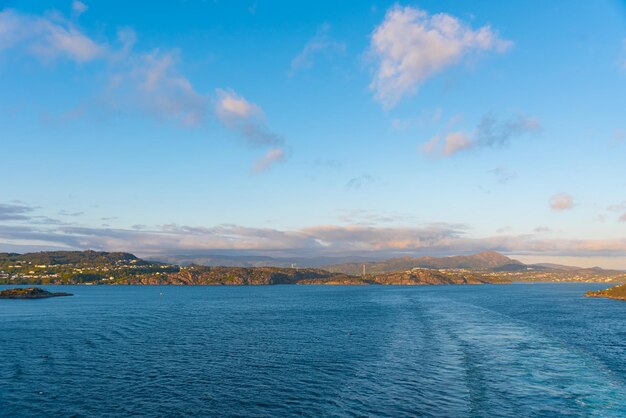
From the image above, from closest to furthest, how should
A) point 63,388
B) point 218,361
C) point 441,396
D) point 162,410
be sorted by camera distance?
1. point 162,410
2. point 441,396
3. point 63,388
4. point 218,361

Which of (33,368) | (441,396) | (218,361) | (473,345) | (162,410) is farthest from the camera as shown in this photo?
(473,345)

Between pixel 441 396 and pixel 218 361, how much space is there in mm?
34103

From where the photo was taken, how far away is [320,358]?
65688 mm

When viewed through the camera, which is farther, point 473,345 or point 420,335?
point 420,335

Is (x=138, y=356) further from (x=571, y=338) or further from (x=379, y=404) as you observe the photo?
(x=571, y=338)

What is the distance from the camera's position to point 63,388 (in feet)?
161

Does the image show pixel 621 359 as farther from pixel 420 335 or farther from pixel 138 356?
pixel 138 356

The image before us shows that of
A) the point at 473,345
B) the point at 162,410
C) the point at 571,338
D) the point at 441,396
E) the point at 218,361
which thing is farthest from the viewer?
the point at 571,338

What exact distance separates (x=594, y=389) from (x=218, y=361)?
5088 cm

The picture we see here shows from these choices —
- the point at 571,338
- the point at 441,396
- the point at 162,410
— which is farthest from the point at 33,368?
the point at 571,338

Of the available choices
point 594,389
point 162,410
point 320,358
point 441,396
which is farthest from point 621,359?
point 162,410

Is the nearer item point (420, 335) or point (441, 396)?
point (441, 396)

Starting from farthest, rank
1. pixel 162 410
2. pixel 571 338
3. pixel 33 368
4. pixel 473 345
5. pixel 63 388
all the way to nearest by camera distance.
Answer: pixel 571 338 → pixel 473 345 → pixel 33 368 → pixel 63 388 → pixel 162 410

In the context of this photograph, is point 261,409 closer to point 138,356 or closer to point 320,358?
point 320,358
